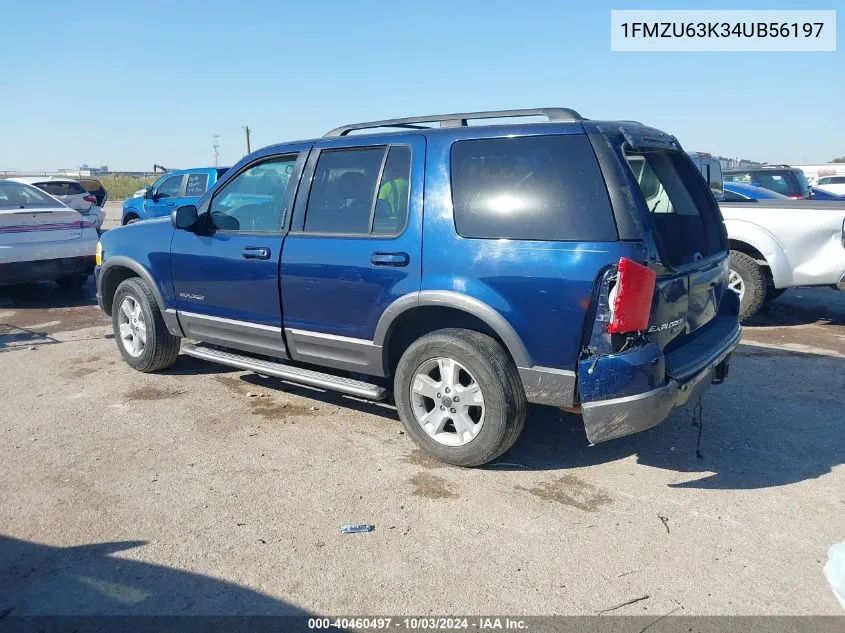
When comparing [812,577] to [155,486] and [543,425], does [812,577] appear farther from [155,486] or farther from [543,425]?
Result: [155,486]

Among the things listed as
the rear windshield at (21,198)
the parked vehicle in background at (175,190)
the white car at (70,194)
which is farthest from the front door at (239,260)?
the white car at (70,194)

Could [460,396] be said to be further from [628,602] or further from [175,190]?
[175,190]

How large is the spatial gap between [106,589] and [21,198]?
791cm

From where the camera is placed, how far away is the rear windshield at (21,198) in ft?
30.0

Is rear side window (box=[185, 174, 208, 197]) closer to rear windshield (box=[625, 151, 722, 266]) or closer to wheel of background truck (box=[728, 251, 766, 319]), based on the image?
wheel of background truck (box=[728, 251, 766, 319])

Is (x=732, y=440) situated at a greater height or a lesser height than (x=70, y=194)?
lesser

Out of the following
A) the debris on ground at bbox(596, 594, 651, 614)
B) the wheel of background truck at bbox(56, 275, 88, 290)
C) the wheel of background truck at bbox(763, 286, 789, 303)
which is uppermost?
the wheel of background truck at bbox(56, 275, 88, 290)

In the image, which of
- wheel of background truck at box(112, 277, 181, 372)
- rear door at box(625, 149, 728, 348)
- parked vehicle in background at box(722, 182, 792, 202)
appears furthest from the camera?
parked vehicle in background at box(722, 182, 792, 202)

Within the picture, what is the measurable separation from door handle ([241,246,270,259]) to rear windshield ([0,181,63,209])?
568cm

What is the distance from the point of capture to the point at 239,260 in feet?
16.6

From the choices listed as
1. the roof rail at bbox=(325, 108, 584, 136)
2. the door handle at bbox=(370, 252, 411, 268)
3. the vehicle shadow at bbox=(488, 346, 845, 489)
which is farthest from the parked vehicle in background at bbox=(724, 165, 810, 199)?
the door handle at bbox=(370, 252, 411, 268)

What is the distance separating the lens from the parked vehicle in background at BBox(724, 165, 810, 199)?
1262cm

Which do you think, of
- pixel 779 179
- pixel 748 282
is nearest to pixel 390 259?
pixel 748 282

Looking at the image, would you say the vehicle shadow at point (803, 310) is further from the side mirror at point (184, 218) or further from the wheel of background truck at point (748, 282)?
the side mirror at point (184, 218)
